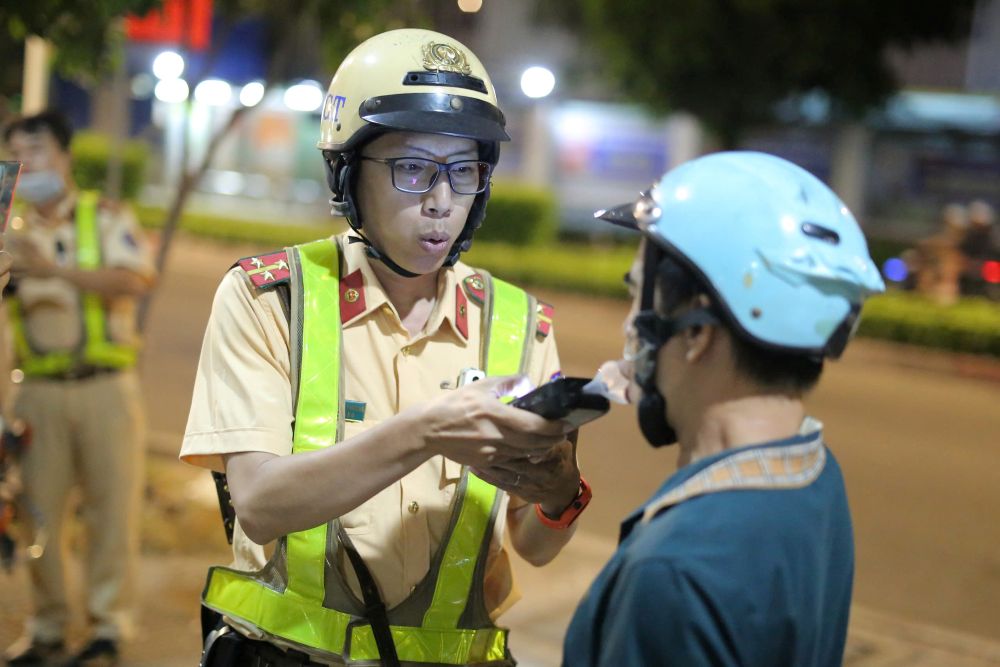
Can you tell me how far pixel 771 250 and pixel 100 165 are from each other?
86.5 feet

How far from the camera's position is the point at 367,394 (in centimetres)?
245

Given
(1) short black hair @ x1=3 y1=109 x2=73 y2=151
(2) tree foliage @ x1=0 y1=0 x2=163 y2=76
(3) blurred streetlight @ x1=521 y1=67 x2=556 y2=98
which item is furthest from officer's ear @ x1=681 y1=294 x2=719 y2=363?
(3) blurred streetlight @ x1=521 y1=67 x2=556 y2=98

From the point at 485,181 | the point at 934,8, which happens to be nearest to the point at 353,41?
the point at 485,181

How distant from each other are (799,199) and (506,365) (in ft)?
2.84

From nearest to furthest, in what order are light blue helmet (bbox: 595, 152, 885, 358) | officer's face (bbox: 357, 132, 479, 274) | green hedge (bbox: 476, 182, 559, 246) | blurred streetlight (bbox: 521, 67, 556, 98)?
light blue helmet (bbox: 595, 152, 885, 358), officer's face (bbox: 357, 132, 479, 274), blurred streetlight (bbox: 521, 67, 556, 98), green hedge (bbox: 476, 182, 559, 246)

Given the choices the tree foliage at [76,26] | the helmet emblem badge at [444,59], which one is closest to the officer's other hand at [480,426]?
the helmet emblem badge at [444,59]

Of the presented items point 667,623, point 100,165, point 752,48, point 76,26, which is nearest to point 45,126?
point 76,26

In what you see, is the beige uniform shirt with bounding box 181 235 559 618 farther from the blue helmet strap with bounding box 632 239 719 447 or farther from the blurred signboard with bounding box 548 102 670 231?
the blurred signboard with bounding box 548 102 670 231

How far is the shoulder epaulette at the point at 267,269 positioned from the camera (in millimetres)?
2396

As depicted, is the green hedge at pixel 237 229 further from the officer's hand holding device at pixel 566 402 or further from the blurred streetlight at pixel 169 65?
the officer's hand holding device at pixel 566 402

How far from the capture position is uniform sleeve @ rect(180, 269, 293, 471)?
229cm

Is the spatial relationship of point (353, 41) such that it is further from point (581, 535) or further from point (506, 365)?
point (506, 365)

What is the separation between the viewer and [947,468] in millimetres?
10023

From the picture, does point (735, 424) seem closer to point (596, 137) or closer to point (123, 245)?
point (123, 245)
